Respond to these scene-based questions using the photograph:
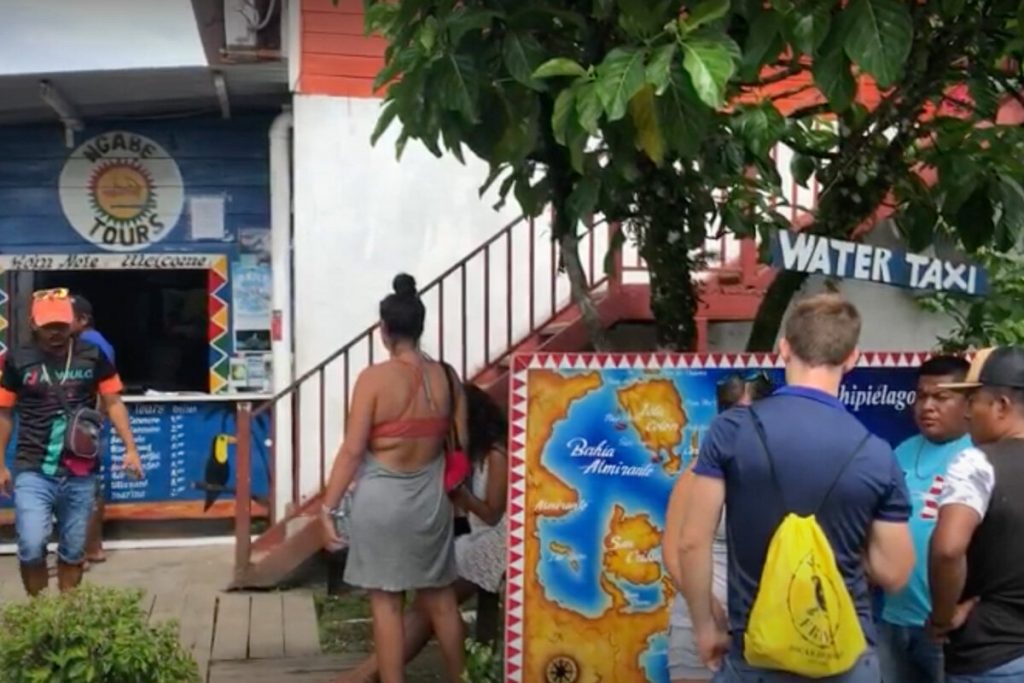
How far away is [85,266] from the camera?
9.64m

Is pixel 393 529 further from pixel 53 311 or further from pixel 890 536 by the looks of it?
Answer: pixel 890 536

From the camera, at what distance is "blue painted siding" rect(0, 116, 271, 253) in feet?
31.6

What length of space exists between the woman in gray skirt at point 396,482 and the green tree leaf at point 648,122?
2092mm

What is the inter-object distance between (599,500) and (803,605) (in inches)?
70.7

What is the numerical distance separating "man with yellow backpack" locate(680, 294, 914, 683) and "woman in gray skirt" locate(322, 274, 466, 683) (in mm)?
2299

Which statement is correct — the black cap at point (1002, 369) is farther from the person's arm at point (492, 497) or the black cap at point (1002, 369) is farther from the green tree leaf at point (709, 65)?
the person's arm at point (492, 497)

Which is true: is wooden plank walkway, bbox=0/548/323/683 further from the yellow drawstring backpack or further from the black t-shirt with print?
the yellow drawstring backpack

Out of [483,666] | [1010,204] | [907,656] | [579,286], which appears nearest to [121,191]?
[579,286]

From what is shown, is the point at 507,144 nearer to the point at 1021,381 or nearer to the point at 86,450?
the point at 1021,381

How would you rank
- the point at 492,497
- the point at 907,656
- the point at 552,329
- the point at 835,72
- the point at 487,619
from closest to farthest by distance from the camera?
the point at 835,72 < the point at 907,656 < the point at 492,497 < the point at 487,619 < the point at 552,329

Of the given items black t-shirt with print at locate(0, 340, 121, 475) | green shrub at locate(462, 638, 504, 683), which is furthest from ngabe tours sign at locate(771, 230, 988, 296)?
black t-shirt with print at locate(0, 340, 121, 475)

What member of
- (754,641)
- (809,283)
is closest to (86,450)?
(809,283)

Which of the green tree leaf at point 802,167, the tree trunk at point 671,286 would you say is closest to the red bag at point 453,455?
the tree trunk at point 671,286

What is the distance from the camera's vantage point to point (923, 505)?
4652mm
